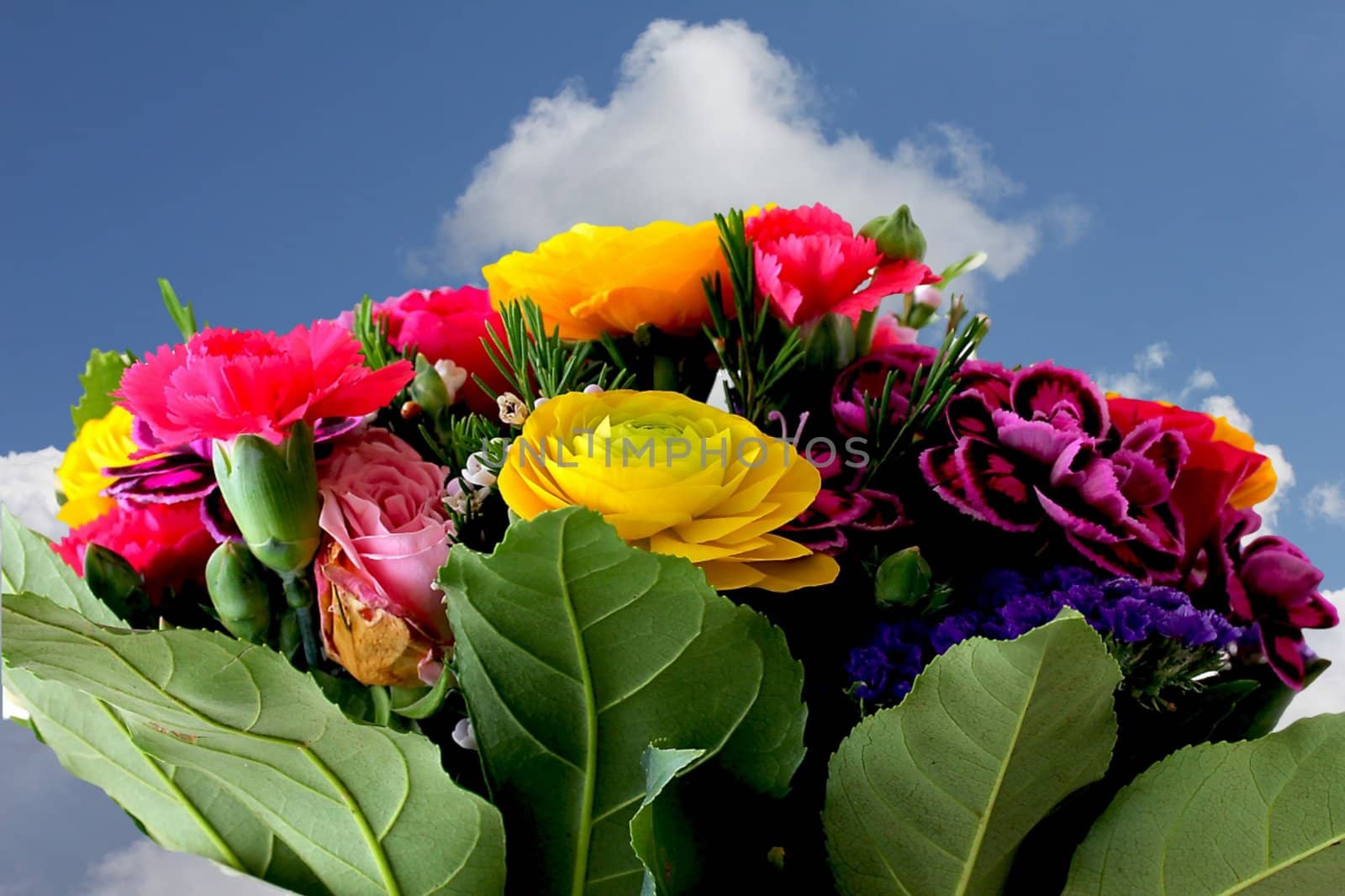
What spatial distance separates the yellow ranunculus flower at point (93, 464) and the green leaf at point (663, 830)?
0.55 metres

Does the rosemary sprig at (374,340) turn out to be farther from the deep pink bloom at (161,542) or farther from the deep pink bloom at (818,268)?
the deep pink bloom at (818,268)

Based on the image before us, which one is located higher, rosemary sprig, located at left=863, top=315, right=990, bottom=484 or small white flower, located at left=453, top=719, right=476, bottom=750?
rosemary sprig, located at left=863, top=315, right=990, bottom=484

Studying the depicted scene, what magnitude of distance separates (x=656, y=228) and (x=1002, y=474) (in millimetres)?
280

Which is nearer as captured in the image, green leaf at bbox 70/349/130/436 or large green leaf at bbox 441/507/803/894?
large green leaf at bbox 441/507/803/894

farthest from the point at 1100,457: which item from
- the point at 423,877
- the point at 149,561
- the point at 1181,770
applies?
the point at 149,561

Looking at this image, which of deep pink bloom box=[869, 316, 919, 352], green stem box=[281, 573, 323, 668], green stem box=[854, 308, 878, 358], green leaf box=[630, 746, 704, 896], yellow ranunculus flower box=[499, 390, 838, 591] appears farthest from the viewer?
deep pink bloom box=[869, 316, 919, 352]

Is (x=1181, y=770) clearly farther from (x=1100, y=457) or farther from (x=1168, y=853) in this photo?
(x=1100, y=457)

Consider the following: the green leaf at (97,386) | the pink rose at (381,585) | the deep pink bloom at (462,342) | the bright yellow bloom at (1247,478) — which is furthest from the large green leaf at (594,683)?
the green leaf at (97,386)

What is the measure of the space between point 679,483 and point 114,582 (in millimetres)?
373

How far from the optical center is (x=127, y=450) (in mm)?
874

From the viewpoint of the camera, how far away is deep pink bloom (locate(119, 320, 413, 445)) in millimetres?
646

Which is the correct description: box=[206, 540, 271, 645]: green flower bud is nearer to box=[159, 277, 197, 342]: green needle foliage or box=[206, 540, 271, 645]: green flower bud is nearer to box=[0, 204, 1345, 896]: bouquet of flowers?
box=[0, 204, 1345, 896]: bouquet of flowers

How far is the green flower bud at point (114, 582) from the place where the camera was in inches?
27.9

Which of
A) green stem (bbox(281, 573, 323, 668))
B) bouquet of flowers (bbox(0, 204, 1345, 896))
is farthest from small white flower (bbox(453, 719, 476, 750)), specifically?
green stem (bbox(281, 573, 323, 668))
